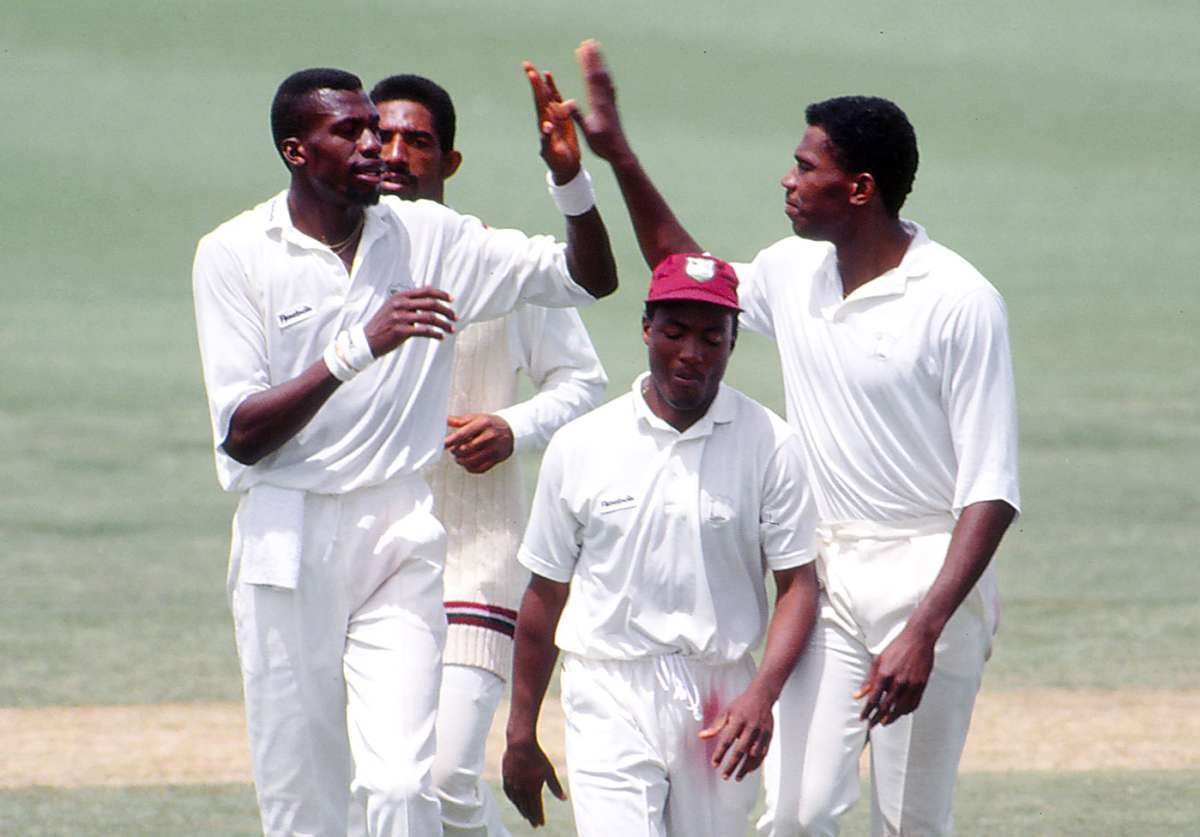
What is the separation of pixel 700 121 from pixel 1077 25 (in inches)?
150

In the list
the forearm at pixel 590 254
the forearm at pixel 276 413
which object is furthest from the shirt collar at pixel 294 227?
the forearm at pixel 590 254

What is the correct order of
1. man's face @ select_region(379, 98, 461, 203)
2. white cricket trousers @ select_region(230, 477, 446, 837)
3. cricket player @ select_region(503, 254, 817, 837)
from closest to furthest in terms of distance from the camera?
cricket player @ select_region(503, 254, 817, 837) → white cricket trousers @ select_region(230, 477, 446, 837) → man's face @ select_region(379, 98, 461, 203)

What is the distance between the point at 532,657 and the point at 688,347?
0.76 meters

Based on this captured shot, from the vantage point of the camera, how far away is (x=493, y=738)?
818cm

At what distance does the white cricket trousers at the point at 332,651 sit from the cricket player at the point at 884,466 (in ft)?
2.91

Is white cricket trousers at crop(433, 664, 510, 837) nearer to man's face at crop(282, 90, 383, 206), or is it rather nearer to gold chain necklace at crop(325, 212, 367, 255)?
gold chain necklace at crop(325, 212, 367, 255)

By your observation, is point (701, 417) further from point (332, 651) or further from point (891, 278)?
point (332, 651)

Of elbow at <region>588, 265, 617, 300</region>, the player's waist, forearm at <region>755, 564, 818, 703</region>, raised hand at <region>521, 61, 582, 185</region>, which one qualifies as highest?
raised hand at <region>521, 61, 582, 185</region>

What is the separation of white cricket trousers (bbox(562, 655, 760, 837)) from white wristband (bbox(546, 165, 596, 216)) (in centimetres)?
107

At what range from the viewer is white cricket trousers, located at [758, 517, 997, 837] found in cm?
503

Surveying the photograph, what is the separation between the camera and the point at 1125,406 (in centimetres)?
1351

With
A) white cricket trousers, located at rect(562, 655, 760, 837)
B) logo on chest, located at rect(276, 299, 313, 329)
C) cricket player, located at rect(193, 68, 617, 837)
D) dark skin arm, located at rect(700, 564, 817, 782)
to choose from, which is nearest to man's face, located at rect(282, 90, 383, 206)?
cricket player, located at rect(193, 68, 617, 837)

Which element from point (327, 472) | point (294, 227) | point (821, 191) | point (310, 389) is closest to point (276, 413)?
point (310, 389)

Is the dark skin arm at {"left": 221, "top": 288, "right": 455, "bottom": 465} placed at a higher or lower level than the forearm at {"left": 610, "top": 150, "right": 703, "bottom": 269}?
lower
